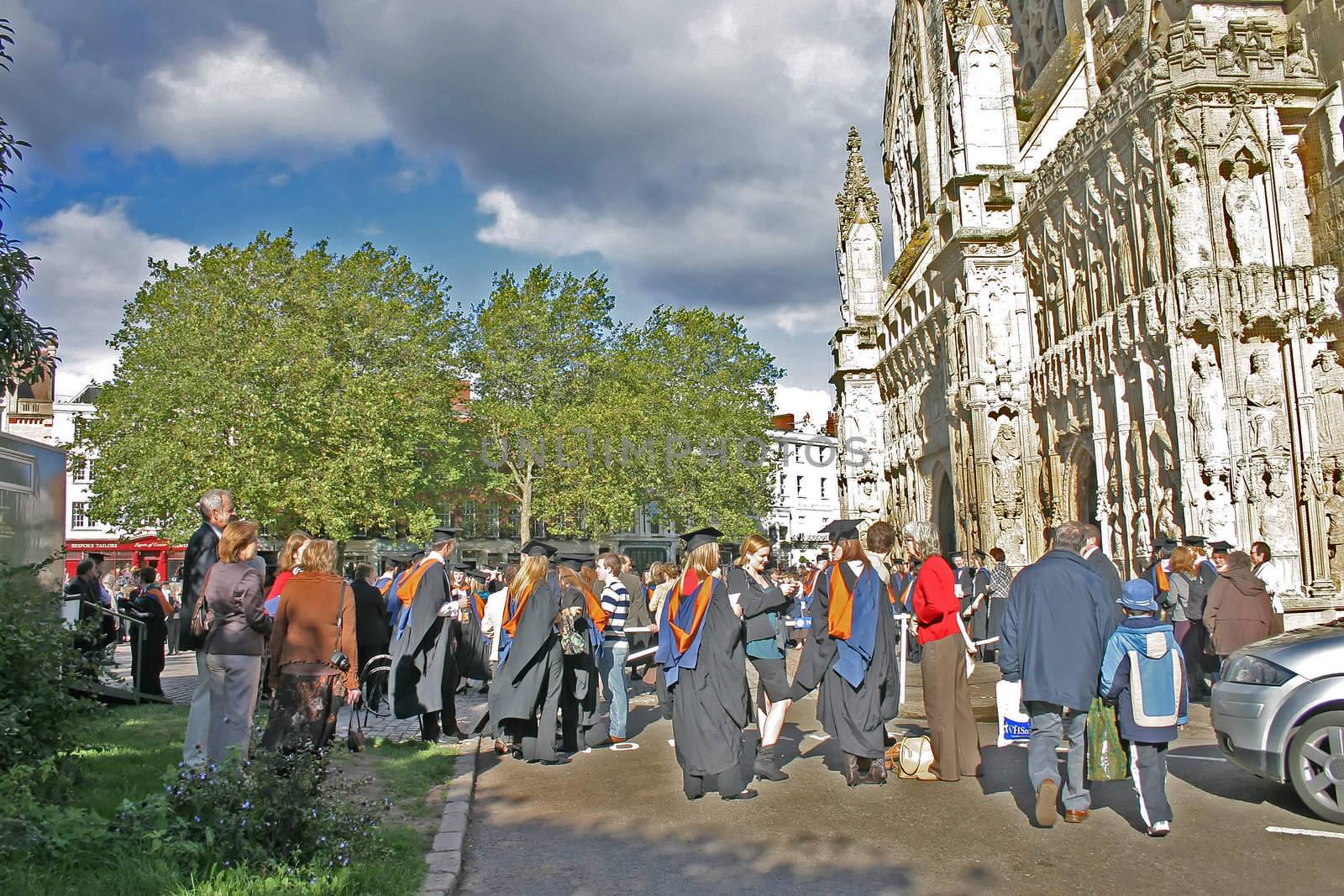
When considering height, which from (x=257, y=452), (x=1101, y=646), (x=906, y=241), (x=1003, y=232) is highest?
(x=906, y=241)

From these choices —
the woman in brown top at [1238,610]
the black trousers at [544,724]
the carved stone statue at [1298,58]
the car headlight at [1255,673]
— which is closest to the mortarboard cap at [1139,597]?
the car headlight at [1255,673]

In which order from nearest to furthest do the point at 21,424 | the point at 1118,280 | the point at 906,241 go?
the point at 1118,280 < the point at 906,241 < the point at 21,424

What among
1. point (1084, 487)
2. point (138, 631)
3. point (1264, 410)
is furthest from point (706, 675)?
point (1084, 487)

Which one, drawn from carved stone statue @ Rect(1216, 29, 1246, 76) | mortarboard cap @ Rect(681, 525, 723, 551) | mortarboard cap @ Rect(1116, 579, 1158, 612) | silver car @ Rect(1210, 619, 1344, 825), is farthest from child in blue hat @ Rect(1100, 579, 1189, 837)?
carved stone statue @ Rect(1216, 29, 1246, 76)

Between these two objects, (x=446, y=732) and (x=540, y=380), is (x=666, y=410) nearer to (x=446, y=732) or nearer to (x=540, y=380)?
(x=540, y=380)

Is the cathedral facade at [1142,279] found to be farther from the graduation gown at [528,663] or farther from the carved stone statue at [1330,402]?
the graduation gown at [528,663]

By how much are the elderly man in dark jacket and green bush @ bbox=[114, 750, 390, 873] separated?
13.2 feet

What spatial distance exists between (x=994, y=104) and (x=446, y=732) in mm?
21049

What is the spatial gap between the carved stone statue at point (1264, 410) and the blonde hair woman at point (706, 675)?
459 inches

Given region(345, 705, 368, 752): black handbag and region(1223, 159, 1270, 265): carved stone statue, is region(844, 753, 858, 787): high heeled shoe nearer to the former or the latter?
region(345, 705, 368, 752): black handbag

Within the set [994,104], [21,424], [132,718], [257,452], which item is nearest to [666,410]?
[257,452]

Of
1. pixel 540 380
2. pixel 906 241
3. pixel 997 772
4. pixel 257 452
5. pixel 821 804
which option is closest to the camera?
pixel 821 804

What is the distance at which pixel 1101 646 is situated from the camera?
20.8 feet

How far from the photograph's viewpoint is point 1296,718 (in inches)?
251
